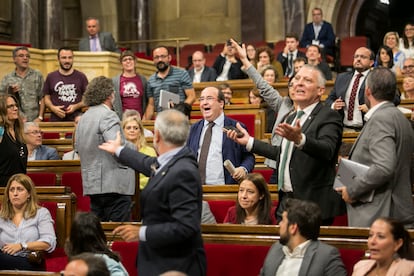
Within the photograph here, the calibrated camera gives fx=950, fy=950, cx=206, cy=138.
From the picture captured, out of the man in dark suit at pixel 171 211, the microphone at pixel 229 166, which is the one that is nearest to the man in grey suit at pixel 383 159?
the man in dark suit at pixel 171 211

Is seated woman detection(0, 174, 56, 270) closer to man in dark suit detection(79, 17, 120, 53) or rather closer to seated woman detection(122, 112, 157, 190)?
seated woman detection(122, 112, 157, 190)

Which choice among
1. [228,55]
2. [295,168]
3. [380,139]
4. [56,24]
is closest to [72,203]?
[295,168]

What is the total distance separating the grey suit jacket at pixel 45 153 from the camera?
7.88 m

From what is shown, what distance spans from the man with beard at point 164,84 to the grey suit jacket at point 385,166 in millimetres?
4694

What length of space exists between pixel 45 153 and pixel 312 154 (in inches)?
153

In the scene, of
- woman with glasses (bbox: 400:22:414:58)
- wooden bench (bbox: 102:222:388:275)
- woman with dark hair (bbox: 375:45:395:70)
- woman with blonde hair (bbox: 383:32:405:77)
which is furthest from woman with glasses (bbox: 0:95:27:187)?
woman with glasses (bbox: 400:22:414:58)

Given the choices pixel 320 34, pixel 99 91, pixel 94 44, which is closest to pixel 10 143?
pixel 99 91

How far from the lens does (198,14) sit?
15469mm

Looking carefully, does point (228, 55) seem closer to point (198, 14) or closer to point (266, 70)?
point (266, 70)

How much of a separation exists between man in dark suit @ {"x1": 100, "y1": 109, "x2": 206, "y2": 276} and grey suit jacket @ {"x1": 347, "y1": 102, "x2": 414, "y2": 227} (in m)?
0.84

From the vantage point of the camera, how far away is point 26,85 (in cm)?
974

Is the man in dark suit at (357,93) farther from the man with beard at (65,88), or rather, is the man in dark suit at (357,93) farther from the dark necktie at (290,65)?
the dark necktie at (290,65)

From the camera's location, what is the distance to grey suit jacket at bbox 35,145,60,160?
25.8 feet

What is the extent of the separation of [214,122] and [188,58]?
26.0ft
